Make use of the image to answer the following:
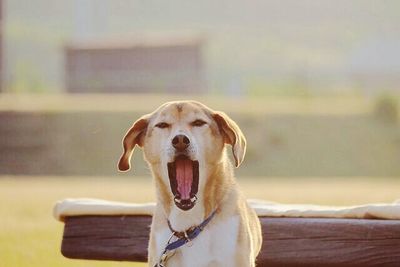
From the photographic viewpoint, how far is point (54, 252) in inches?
475

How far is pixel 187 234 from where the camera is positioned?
7.12 meters

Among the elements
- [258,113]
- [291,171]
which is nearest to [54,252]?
[291,171]

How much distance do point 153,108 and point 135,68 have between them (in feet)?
44.5

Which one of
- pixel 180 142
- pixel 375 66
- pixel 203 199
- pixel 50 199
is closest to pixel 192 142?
pixel 180 142

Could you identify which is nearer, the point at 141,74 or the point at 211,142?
the point at 211,142

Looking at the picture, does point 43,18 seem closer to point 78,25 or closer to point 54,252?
point 78,25

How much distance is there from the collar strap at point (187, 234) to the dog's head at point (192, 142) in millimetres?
146

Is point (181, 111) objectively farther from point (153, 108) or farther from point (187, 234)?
point (153, 108)

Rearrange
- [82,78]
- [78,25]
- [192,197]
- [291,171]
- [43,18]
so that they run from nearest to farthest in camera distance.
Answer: [192,197], [291,171], [82,78], [78,25], [43,18]

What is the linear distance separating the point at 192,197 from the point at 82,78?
50.0 m

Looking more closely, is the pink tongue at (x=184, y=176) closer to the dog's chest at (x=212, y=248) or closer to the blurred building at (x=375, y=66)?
the dog's chest at (x=212, y=248)

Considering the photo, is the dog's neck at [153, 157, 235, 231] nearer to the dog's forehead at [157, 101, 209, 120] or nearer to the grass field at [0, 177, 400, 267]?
the dog's forehead at [157, 101, 209, 120]

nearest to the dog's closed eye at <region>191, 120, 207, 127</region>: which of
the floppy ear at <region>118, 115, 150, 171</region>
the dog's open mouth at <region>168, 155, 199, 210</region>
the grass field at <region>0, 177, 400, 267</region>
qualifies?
the dog's open mouth at <region>168, 155, 199, 210</region>

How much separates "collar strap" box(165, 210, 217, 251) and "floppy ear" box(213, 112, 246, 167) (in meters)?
0.36
